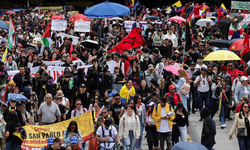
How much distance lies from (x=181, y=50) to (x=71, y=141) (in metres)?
9.85

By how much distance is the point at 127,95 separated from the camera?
14.2 metres

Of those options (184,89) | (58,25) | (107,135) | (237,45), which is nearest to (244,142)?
(184,89)

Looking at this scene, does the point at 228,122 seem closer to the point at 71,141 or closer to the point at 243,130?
the point at 243,130

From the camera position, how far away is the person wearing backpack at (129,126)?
492 inches

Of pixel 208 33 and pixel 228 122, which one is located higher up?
pixel 208 33

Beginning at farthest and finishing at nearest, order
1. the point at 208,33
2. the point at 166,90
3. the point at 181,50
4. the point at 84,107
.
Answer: the point at 208,33 → the point at 181,50 → the point at 166,90 → the point at 84,107

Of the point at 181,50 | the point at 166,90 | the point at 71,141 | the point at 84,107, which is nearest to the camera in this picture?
the point at 71,141

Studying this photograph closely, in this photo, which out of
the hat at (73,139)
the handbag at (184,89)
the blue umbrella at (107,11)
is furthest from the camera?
the blue umbrella at (107,11)

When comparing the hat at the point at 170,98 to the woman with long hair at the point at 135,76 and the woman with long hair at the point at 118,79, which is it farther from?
the woman with long hair at the point at 118,79

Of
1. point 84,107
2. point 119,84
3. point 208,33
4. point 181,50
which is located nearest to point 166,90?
point 119,84

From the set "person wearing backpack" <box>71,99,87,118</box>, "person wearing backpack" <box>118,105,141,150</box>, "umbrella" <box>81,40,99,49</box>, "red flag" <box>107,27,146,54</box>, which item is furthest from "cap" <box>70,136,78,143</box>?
"umbrella" <box>81,40,99,49</box>

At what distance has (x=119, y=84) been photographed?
15.5 m

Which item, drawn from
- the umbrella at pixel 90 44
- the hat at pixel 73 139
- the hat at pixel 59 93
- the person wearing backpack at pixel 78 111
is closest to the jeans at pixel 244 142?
the person wearing backpack at pixel 78 111

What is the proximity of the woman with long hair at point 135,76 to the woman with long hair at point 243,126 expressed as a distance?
392 cm
